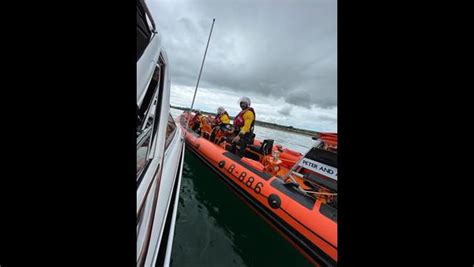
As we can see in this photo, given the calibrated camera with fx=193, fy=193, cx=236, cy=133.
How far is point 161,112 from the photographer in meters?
1.60

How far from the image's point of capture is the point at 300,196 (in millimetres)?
2832

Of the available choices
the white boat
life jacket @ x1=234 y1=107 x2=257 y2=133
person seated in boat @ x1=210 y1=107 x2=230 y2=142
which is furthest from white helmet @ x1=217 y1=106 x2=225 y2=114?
the white boat

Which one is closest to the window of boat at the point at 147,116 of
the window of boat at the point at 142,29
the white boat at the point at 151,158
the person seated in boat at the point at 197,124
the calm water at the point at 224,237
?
the white boat at the point at 151,158

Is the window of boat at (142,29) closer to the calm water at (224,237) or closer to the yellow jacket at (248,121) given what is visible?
the calm water at (224,237)

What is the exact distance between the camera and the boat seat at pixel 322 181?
2.97 meters

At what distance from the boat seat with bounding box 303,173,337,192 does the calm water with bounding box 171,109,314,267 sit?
1.04 metres

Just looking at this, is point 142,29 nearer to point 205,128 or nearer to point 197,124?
point 205,128

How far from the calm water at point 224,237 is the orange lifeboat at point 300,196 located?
0.90ft

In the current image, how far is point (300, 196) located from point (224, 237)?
48.9 inches

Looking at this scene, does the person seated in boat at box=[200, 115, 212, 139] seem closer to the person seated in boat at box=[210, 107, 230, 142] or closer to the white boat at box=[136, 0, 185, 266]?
the person seated in boat at box=[210, 107, 230, 142]

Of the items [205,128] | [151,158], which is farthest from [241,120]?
[151,158]
